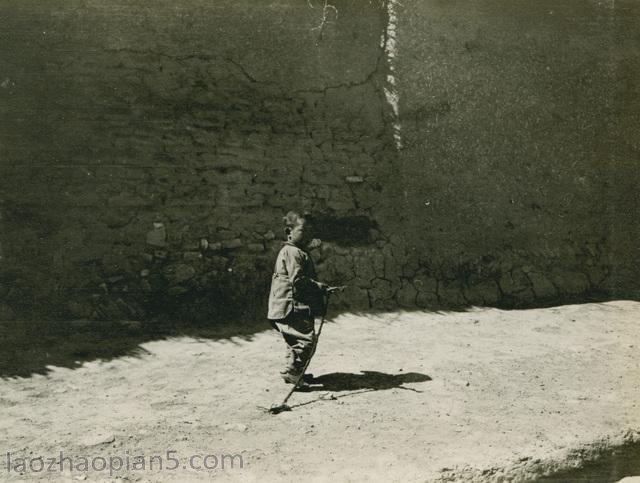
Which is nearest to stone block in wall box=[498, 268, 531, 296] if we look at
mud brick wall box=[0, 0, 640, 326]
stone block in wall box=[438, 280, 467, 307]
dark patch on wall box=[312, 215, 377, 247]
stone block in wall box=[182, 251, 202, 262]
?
mud brick wall box=[0, 0, 640, 326]

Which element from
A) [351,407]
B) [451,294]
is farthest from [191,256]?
[451,294]

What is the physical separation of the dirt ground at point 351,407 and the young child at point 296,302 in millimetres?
249

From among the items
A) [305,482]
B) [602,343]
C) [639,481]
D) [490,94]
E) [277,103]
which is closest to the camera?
[305,482]

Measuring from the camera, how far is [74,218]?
5.89m

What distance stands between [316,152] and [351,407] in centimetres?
324

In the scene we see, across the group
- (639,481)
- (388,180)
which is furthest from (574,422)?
(388,180)

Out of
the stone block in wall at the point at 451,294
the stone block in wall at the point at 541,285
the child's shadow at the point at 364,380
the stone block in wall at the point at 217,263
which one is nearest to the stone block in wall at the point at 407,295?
the stone block in wall at the point at 451,294

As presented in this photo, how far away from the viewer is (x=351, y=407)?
4285 millimetres

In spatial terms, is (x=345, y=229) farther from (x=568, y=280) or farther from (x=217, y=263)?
(x=568, y=280)

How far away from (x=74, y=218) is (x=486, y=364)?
400 cm

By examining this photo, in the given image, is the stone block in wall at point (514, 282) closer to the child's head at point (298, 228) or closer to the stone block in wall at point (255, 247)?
the stone block in wall at point (255, 247)

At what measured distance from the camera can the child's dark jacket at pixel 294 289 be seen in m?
4.53

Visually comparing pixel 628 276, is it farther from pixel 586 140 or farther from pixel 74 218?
pixel 74 218

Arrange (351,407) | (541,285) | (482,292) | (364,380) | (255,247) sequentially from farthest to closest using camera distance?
1. (541,285)
2. (482,292)
3. (255,247)
4. (364,380)
5. (351,407)
